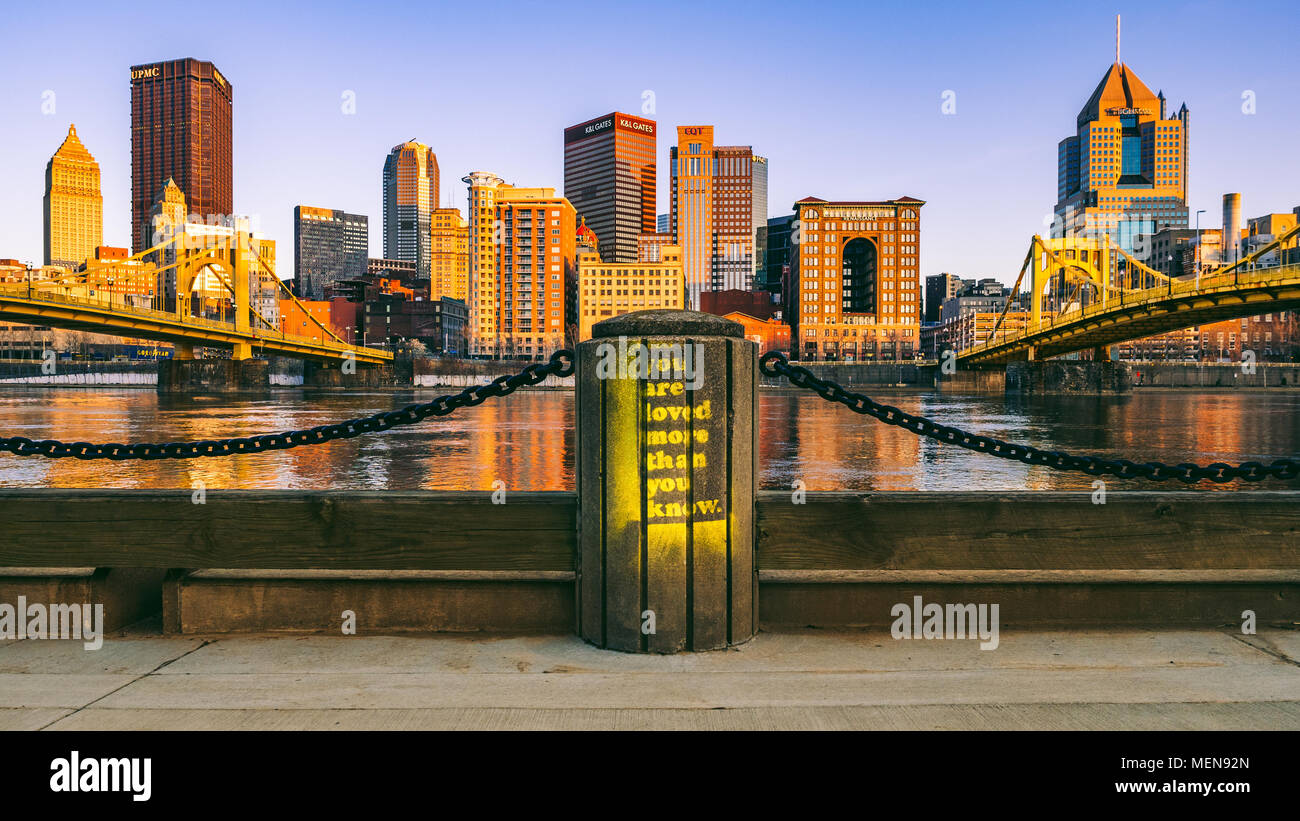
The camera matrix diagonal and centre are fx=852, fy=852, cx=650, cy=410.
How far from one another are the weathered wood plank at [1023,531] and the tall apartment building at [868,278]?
180 metres

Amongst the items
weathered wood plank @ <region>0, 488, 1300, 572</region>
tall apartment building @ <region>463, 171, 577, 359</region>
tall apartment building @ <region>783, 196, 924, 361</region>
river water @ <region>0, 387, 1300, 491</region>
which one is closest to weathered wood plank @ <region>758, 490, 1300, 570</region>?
weathered wood plank @ <region>0, 488, 1300, 572</region>

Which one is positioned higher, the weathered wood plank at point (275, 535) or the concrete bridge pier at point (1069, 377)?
the concrete bridge pier at point (1069, 377)

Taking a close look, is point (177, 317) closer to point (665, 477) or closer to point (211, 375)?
point (211, 375)

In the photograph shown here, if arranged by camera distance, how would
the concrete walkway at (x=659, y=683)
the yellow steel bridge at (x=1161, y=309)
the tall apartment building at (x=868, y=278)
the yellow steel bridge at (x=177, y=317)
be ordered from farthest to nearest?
the tall apartment building at (x=868, y=278)
the yellow steel bridge at (x=177, y=317)
the yellow steel bridge at (x=1161, y=309)
the concrete walkway at (x=659, y=683)

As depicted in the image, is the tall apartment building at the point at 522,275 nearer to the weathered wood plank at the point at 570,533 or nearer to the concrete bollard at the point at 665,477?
the weathered wood plank at the point at 570,533

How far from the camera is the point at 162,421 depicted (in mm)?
26281

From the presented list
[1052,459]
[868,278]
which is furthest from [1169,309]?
[868,278]

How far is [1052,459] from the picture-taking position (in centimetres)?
385

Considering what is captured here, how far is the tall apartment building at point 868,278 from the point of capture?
7190 inches

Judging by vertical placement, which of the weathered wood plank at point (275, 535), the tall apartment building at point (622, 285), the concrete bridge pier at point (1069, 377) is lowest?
the weathered wood plank at point (275, 535)

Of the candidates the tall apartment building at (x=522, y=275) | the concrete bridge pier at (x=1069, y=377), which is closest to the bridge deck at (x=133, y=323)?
the concrete bridge pier at (x=1069, y=377)

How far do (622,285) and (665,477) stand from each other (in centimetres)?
18064

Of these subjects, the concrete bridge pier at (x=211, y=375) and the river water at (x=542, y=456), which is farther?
the concrete bridge pier at (x=211, y=375)

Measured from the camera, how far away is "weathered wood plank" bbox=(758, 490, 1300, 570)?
3.81 m
